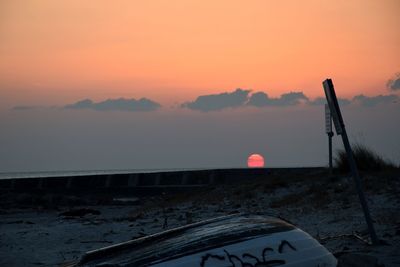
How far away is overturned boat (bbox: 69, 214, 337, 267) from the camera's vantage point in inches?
186

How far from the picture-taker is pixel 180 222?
12891 mm

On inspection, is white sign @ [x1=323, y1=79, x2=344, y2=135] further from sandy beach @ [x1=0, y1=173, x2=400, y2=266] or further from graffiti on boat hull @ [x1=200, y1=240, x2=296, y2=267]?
graffiti on boat hull @ [x1=200, y1=240, x2=296, y2=267]

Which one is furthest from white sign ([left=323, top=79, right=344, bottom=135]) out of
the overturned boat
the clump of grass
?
the clump of grass

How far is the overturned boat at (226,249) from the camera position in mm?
4727

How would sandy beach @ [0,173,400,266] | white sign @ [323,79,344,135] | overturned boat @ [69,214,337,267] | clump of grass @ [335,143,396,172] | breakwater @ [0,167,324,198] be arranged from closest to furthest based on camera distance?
1. overturned boat @ [69,214,337,267]
2. white sign @ [323,79,344,135]
3. sandy beach @ [0,173,400,266]
4. clump of grass @ [335,143,396,172]
5. breakwater @ [0,167,324,198]

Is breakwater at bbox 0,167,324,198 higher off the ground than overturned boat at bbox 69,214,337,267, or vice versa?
overturned boat at bbox 69,214,337,267

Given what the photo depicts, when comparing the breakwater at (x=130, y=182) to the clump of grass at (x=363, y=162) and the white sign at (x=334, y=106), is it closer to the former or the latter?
the clump of grass at (x=363, y=162)

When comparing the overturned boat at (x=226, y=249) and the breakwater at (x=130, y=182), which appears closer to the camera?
the overturned boat at (x=226, y=249)

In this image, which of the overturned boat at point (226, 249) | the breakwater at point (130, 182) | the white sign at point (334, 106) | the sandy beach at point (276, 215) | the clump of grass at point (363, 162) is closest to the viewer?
the overturned boat at point (226, 249)

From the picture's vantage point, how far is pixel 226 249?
486 centimetres

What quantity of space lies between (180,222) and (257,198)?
3870 millimetres

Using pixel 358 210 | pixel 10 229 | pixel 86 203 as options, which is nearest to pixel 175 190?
pixel 86 203

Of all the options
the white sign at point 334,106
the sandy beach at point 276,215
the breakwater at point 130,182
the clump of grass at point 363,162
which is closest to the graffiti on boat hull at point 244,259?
the sandy beach at point 276,215

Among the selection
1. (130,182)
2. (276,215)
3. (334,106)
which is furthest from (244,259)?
(130,182)
